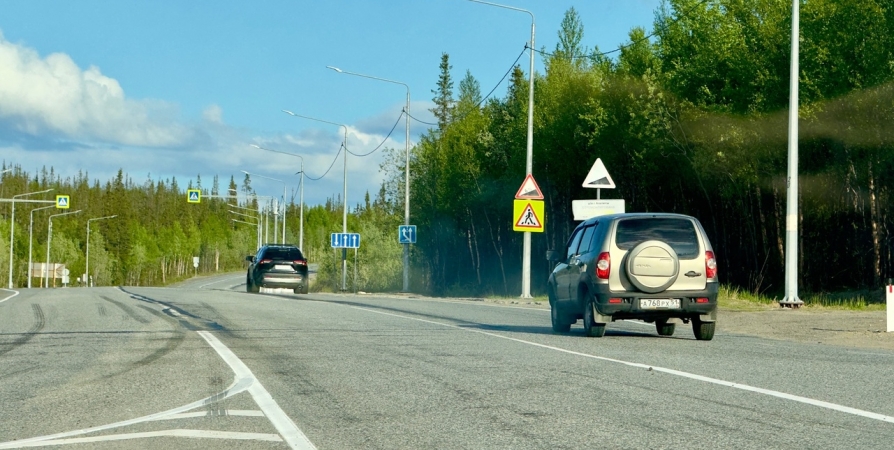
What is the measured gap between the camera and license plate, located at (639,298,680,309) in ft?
47.7

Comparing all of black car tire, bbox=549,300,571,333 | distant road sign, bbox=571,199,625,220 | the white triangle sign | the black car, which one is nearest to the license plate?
black car tire, bbox=549,300,571,333

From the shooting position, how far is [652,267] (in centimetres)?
1454

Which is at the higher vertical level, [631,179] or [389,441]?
[631,179]

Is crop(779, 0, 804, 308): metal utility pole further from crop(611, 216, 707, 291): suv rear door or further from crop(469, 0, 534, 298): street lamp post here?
crop(469, 0, 534, 298): street lamp post

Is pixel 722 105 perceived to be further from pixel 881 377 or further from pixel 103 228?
pixel 103 228

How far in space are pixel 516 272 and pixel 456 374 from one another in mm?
57034

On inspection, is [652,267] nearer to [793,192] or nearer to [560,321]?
[560,321]

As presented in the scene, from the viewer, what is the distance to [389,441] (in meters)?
6.75

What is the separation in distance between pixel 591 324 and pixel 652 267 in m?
1.29

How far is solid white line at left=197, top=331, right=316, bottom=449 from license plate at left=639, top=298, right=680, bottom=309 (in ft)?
18.7

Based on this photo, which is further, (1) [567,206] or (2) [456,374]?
(1) [567,206]

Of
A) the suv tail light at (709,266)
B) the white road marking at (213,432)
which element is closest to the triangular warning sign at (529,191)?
the suv tail light at (709,266)

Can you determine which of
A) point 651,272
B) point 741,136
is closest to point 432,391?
point 651,272

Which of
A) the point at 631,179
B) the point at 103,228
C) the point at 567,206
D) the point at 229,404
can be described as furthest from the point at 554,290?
the point at 103,228
